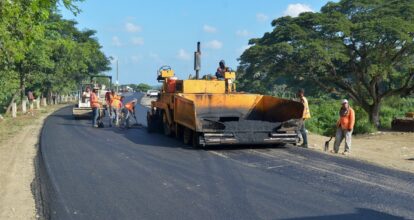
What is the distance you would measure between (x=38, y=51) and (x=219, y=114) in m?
18.5

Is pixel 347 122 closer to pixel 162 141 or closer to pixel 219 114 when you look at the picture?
pixel 219 114

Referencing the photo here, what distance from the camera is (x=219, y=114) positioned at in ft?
50.5

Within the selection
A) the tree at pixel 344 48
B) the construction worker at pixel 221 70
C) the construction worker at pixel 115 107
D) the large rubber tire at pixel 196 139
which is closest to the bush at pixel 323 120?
the tree at pixel 344 48

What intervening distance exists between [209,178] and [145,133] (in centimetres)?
960

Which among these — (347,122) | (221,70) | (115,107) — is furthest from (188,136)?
(115,107)

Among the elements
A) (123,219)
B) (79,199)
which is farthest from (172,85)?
(123,219)

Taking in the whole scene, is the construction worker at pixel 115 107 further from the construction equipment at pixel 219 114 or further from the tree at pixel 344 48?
the tree at pixel 344 48

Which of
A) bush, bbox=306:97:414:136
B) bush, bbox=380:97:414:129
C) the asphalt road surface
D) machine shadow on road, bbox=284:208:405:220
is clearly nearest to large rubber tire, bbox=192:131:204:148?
the asphalt road surface

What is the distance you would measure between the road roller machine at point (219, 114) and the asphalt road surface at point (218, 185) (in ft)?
1.31

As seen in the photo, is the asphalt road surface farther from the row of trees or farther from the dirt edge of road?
the row of trees

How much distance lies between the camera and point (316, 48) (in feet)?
85.5

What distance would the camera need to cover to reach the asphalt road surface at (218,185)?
7051 millimetres

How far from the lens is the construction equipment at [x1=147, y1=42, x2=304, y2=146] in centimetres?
1339

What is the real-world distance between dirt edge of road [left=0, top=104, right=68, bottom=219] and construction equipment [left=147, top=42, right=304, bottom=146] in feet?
13.1
